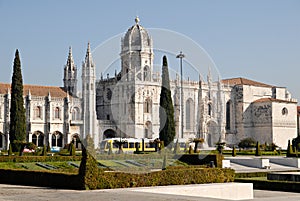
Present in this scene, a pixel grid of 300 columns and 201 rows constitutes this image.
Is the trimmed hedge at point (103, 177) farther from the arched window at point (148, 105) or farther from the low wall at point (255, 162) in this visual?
the arched window at point (148, 105)

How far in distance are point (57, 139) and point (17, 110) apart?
2183 centimetres

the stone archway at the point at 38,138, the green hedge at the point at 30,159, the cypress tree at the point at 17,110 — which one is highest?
the cypress tree at the point at 17,110

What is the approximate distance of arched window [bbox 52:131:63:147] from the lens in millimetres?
59028

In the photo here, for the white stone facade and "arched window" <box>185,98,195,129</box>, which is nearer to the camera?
the white stone facade

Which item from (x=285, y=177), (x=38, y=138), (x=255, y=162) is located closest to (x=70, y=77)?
(x=38, y=138)

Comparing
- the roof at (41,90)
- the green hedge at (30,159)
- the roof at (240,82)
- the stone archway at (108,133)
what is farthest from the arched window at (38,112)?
the green hedge at (30,159)

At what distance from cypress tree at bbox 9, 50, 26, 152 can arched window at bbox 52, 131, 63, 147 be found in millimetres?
20799

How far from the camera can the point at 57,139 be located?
195 feet

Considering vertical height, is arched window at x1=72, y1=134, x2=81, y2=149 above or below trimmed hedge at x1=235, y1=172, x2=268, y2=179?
above

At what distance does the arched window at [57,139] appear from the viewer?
59.0 meters

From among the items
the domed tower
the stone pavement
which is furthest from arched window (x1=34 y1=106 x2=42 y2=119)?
the stone pavement

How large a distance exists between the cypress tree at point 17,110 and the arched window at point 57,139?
20.8 m

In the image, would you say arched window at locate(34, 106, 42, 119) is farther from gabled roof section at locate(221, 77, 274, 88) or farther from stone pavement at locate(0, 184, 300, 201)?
stone pavement at locate(0, 184, 300, 201)

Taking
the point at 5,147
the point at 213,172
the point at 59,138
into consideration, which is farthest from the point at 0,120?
the point at 213,172
